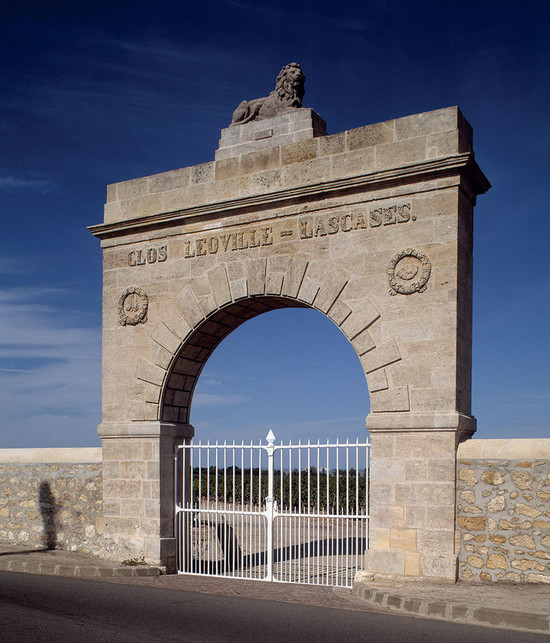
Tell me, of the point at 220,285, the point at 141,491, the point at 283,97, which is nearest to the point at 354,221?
the point at 220,285

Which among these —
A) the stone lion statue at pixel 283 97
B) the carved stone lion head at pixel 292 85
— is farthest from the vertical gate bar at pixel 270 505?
the carved stone lion head at pixel 292 85

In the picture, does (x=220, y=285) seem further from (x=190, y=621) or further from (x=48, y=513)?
(x=190, y=621)

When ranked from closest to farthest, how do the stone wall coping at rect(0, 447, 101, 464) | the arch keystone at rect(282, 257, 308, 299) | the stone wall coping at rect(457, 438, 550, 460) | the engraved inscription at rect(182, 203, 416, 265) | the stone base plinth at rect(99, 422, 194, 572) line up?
the stone wall coping at rect(457, 438, 550, 460) → the engraved inscription at rect(182, 203, 416, 265) → the arch keystone at rect(282, 257, 308, 299) → the stone base plinth at rect(99, 422, 194, 572) → the stone wall coping at rect(0, 447, 101, 464)

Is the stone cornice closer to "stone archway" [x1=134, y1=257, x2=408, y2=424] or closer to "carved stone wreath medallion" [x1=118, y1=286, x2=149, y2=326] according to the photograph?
"stone archway" [x1=134, y1=257, x2=408, y2=424]

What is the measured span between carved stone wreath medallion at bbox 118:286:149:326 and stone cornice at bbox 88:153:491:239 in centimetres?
93

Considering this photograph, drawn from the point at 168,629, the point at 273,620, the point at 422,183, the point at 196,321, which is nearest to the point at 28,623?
the point at 168,629

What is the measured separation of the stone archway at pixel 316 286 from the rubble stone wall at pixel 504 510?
0.57 ft

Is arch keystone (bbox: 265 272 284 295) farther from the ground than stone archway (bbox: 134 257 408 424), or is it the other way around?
arch keystone (bbox: 265 272 284 295)

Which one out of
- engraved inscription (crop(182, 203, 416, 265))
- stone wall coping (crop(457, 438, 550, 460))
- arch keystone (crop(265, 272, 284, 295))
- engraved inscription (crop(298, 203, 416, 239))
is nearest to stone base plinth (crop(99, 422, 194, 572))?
arch keystone (crop(265, 272, 284, 295))

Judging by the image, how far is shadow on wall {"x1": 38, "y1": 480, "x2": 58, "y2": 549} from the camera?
1066 cm

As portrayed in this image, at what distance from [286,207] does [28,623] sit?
5.60 m

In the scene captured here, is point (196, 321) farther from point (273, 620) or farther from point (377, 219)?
point (273, 620)

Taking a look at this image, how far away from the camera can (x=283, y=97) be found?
9.98 m

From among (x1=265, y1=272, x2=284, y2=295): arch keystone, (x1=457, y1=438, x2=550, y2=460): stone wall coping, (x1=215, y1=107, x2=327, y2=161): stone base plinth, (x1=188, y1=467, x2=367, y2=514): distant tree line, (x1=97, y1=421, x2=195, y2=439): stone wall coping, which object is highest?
(x1=215, y1=107, x2=327, y2=161): stone base plinth
